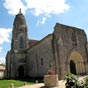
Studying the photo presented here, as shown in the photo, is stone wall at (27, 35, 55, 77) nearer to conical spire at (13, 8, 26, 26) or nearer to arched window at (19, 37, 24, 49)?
arched window at (19, 37, 24, 49)

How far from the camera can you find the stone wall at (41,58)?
91.1ft

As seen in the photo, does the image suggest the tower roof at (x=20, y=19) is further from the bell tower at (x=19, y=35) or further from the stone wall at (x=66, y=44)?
the stone wall at (x=66, y=44)

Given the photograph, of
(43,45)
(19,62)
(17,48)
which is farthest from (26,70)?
(43,45)

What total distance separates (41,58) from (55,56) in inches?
212

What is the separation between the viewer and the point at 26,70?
38.2 m

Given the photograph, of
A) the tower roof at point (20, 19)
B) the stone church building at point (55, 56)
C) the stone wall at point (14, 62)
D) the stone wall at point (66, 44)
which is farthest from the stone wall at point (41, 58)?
the tower roof at point (20, 19)

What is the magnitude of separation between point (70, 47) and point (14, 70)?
49.9 ft

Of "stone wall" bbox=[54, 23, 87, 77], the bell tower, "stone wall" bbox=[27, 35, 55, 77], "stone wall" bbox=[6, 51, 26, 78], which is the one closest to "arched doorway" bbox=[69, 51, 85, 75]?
"stone wall" bbox=[54, 23, 87, 77]

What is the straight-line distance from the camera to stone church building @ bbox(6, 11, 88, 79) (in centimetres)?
2683

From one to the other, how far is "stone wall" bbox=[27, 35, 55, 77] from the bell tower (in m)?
5.57

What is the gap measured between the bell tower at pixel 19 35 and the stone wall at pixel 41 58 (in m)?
5.57

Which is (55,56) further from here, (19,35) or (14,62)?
(19,35)

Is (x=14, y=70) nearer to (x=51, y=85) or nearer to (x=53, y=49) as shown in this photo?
(x=53, y=49)

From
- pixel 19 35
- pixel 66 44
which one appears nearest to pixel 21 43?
pixel 19 35
